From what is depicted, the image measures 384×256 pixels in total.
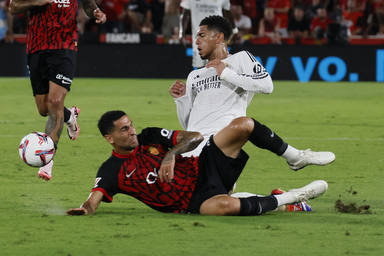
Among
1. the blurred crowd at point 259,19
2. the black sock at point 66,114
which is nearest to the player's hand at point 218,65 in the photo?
the black sock at point 66,114

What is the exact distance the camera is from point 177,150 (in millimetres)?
6176

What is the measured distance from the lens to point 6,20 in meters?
22.5

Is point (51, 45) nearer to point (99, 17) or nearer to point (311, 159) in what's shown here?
point (99, 17)

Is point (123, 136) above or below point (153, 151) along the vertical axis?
above

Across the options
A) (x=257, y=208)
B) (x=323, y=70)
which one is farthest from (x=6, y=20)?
(x=257, y=208)

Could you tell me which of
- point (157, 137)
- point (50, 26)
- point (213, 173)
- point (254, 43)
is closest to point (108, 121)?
point (157, 137)

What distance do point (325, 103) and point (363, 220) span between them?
10554mm

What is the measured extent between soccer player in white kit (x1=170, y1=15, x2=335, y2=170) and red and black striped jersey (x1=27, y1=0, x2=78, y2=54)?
2.04m

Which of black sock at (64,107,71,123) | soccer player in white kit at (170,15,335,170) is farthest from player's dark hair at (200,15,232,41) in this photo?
black sock at (64,107,71,123)

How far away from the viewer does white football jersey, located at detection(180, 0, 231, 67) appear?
43.8 feet

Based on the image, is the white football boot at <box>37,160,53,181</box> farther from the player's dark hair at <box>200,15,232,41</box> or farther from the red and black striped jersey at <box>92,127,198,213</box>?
the player's dark hair at <box>200,15,232,41</box>

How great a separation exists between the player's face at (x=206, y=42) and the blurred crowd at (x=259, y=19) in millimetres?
14555

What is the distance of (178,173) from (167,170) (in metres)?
0.30

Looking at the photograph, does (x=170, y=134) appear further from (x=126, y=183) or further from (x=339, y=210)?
(x=339, y=210)
